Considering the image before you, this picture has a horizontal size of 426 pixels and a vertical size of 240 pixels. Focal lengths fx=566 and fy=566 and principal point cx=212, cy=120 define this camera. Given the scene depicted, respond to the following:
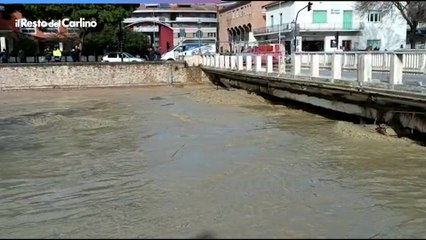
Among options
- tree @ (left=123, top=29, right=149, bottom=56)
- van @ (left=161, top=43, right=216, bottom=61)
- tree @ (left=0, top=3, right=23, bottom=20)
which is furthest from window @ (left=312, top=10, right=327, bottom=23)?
tree @ (left=0, top=3, right=23, bottom=20)

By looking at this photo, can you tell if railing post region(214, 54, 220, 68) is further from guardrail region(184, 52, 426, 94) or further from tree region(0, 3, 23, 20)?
tree region(0, 3, 23, 20)

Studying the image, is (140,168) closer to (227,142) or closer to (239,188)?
(239,188)

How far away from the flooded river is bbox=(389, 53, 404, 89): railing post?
1545mm

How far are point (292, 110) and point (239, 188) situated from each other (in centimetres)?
1300

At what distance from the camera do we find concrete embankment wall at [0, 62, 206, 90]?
3647 centimetres

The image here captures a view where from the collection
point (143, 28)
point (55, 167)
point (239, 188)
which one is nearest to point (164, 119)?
point (55, 167)

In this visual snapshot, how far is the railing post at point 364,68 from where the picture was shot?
1483 centimetres

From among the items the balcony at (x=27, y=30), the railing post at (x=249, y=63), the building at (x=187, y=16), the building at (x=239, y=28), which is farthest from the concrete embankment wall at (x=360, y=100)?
the building at (x=187, y=16)

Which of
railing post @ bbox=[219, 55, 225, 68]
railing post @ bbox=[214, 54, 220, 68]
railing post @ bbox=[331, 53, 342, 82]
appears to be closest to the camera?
railing post @ bbox=[331, 53, 342, 82]

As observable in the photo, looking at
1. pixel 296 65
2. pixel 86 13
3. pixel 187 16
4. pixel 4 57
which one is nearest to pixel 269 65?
pixel 296 65

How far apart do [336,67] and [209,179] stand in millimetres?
7919

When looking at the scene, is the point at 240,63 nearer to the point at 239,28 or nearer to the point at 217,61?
the point at 217,61

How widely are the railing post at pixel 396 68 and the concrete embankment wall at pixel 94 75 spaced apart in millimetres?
25612

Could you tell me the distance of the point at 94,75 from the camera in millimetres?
37906
